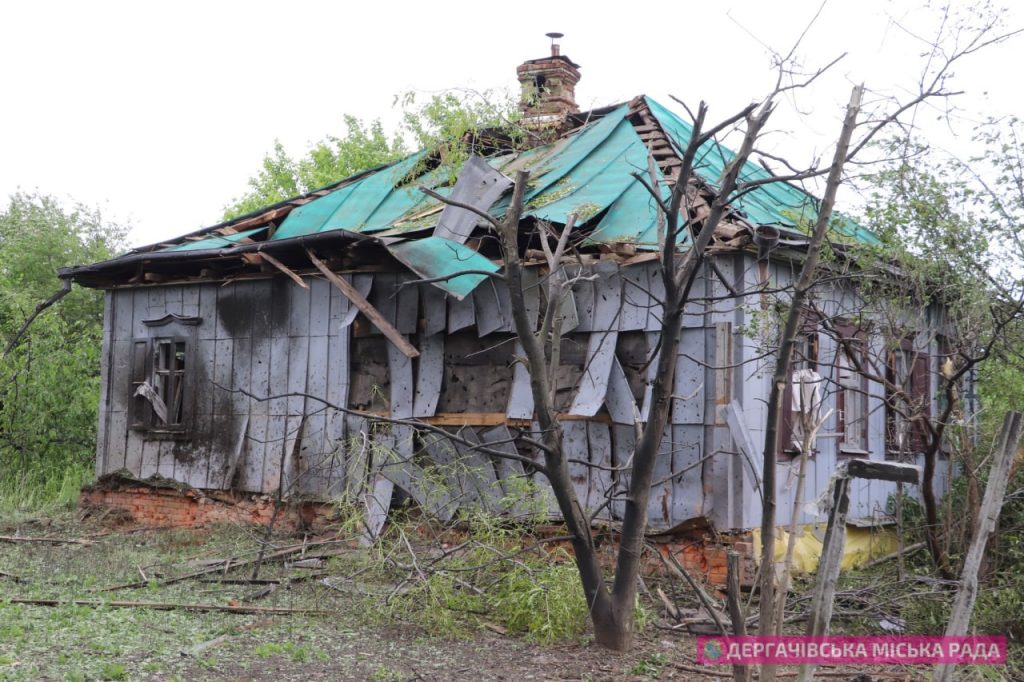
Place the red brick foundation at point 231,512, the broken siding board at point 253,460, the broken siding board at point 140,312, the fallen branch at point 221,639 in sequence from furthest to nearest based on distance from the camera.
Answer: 1. the broken siding board at point 140,312
2. the broken siding board at point 253,460
3. the red brick foundation at point 231,512
4. the fallen branch at point 221,639

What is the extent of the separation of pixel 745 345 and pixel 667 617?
103 inches

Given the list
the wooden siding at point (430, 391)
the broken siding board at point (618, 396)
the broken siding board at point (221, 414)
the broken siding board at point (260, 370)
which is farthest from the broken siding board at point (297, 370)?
the broken siding board at point (618, 396)


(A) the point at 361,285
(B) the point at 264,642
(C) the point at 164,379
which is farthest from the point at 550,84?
(B) the point at 264,642

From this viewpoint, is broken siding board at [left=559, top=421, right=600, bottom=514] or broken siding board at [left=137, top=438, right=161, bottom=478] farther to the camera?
broken siding board at [left=137, top=438, right=161, bottom=478]

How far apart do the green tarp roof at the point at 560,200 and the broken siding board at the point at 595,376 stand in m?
1.01

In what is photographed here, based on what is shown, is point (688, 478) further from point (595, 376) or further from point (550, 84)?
point (550, 84)

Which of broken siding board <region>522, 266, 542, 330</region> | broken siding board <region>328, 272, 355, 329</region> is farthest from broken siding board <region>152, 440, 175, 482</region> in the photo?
broken siding board <region>522, 266, 542, 330</region>

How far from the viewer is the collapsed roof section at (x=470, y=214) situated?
10000 mm

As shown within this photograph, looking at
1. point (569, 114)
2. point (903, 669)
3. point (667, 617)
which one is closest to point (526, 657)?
point (667, 617)

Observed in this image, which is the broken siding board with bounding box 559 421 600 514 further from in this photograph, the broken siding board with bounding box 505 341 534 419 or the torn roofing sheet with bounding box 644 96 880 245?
the torn roofing sheet with bounding box 644 96 880 245

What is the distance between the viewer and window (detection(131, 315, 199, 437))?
12.8 metres

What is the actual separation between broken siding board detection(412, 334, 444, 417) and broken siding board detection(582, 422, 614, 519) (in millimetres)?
1881

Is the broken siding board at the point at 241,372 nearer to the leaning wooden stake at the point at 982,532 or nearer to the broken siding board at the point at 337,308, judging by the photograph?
the broken siding board at the point at 337,308

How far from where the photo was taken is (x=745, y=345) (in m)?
9.15
